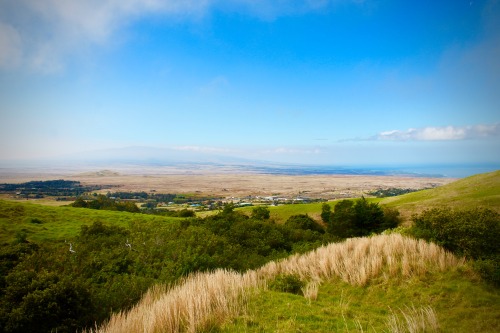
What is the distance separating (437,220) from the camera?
10992 mm

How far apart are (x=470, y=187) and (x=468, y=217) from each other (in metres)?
44.5

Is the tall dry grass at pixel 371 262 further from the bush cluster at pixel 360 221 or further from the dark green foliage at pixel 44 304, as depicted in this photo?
the bush cluster at pixel 360 221

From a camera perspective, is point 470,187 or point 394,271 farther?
point 470,187

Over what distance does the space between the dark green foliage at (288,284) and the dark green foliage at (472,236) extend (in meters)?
5.13

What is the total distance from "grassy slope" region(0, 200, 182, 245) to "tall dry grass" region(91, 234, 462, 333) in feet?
81.6

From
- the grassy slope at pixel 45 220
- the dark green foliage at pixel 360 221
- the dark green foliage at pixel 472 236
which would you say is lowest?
the dark green foliage at pixel 360 221

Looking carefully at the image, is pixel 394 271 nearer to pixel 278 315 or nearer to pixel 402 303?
pixel 402 303

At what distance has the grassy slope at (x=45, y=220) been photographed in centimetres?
2709

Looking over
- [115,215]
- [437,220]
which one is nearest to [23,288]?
[437,220]

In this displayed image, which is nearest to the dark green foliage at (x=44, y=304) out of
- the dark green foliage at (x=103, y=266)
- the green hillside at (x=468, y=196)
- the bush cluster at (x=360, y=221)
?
the dark green foliage at (x=103, y=266)

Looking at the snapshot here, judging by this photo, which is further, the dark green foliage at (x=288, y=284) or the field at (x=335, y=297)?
the dark green foliage at (x=288, y=284)

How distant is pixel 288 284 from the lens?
8711 millimetres

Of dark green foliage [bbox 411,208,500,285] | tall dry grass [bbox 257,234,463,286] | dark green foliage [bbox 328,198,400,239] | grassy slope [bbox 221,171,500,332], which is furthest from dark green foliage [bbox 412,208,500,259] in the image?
dark green foliage [bbox 328,198,400,239]

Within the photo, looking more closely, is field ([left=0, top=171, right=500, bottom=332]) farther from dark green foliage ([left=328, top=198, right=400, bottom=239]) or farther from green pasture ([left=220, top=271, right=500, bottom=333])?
dark green foliage ([left=328, top=198, right=400, bottom=239])
